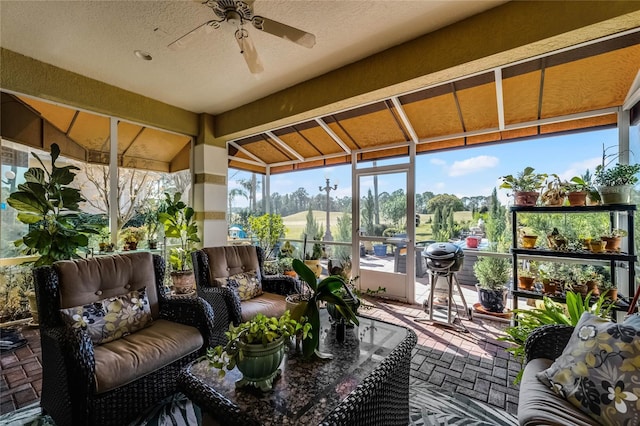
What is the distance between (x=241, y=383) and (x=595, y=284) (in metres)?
3.32

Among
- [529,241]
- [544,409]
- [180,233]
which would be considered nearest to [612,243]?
[529,241]

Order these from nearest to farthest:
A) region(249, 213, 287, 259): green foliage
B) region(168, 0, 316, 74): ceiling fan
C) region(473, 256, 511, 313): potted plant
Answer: region(168, 0, 316, 74): ceiling fan
region(473, 256, 511, 313): potted plant
region(249, 213, 287, 259): green foliage

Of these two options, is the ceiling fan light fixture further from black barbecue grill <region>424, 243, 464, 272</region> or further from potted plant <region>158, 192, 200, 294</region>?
black barbecue grill <region>424, 243, 464, 272</region>

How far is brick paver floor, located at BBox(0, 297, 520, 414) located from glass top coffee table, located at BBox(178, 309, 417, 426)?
804 mm

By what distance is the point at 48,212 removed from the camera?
2.86 m

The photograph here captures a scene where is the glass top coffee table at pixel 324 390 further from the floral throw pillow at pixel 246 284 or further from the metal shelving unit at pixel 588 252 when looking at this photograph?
the metal shelving unit at pixel 588 252

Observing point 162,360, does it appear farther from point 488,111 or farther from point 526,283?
point 488,111

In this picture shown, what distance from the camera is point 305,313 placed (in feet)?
4.85

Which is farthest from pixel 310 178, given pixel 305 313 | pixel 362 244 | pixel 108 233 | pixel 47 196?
pixel 305 313

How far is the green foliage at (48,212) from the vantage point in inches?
106

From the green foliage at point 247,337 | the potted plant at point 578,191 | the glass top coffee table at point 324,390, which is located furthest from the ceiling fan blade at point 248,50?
the potted plant at point 578,191

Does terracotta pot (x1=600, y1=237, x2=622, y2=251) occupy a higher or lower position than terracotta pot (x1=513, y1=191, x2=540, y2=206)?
lower

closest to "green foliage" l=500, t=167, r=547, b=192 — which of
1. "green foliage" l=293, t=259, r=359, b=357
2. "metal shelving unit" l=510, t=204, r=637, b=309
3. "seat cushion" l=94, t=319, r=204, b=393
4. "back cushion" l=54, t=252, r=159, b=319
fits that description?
"metal shelving unit" l=510, t=204, r=637, b=309

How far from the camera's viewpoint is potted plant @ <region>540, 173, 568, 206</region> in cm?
273
